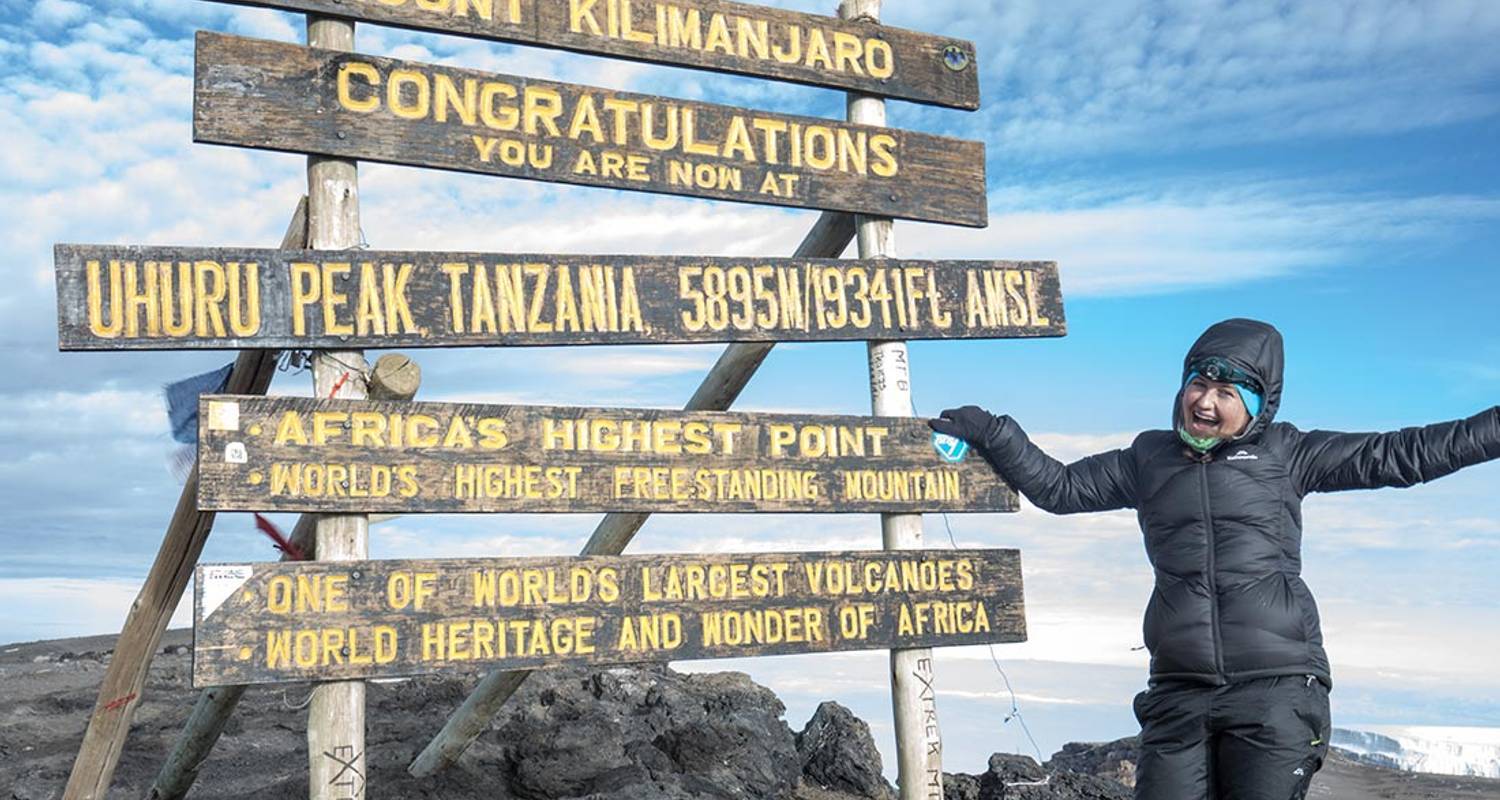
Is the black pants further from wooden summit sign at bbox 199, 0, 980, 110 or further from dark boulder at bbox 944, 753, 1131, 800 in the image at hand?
wooden summit sign at bbox 199, 0, 980, 110

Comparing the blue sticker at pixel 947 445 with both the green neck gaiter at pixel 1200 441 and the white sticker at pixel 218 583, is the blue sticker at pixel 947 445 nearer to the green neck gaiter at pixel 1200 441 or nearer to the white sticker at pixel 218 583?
the green neck gaiter at pixel 1200 441

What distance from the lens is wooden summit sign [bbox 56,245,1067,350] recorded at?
206 inches

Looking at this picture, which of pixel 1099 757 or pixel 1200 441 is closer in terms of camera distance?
pixel 1200 441

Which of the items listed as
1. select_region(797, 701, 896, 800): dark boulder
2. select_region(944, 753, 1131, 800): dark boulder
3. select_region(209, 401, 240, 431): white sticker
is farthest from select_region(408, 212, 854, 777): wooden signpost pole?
select_region(944, 753, 1131, 800): dark boulder

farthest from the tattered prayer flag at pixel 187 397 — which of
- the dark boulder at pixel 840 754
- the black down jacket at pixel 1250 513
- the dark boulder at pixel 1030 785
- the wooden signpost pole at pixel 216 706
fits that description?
the dark boulder at pixel 1030 785

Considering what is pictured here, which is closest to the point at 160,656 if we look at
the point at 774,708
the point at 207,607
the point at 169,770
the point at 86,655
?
the point at 86,655

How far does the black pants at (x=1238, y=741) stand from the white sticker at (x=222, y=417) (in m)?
3.88

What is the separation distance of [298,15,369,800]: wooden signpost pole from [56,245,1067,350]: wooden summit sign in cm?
14

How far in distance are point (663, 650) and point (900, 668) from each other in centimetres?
133

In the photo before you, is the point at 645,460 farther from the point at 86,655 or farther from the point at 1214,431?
the point at 86,655

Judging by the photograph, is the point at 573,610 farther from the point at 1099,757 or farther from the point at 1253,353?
the point at 1099,757

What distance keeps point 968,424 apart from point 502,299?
2.35 m

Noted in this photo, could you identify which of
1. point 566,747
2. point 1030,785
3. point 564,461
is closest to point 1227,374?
point 564,461

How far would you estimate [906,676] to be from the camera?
21.1 feet
